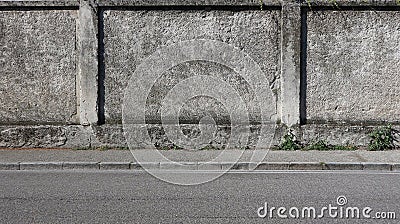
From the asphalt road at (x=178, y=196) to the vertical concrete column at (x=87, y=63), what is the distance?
218 cm

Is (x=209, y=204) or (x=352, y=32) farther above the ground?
(x=352, y=32)

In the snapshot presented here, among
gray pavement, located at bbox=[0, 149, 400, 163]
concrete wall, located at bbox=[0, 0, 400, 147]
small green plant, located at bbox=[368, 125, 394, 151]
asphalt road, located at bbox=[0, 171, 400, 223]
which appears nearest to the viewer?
asphalt road, located at bbox=[0, 171, 400, 223]

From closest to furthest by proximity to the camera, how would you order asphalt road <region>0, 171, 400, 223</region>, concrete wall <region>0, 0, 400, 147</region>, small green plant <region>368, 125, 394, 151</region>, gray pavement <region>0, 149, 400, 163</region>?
asphalt road <region>0, 171, 400, 223</region>, gray pavement <region>0, 149, 400, 163</region>, small green plant <region>368, 125, 394, 151</region>, concrete wall <region>0, 0, 400, 147</region>

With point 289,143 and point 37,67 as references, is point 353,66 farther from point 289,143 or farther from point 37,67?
point 37,67

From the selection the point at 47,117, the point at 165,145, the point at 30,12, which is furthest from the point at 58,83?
the point at 165,145

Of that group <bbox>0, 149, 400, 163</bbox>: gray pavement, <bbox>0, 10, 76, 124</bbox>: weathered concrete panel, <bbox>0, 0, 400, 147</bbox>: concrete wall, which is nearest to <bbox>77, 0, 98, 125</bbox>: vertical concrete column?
<bbox>0, 0, 400, 147</bbox>: concrete wall

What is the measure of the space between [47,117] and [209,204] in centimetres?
567

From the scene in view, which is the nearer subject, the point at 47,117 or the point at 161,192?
the point at 161,192

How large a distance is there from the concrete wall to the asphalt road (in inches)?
84.3

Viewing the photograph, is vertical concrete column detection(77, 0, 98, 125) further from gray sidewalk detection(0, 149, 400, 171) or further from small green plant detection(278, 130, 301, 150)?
small green plant detection(278, 130, 301, 150)

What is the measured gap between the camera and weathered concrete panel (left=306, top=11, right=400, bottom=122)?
39.4ft

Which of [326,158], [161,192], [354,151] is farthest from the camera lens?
[354,151]

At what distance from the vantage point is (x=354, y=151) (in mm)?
11812

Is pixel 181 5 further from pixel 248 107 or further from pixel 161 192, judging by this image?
pixel 161 192
